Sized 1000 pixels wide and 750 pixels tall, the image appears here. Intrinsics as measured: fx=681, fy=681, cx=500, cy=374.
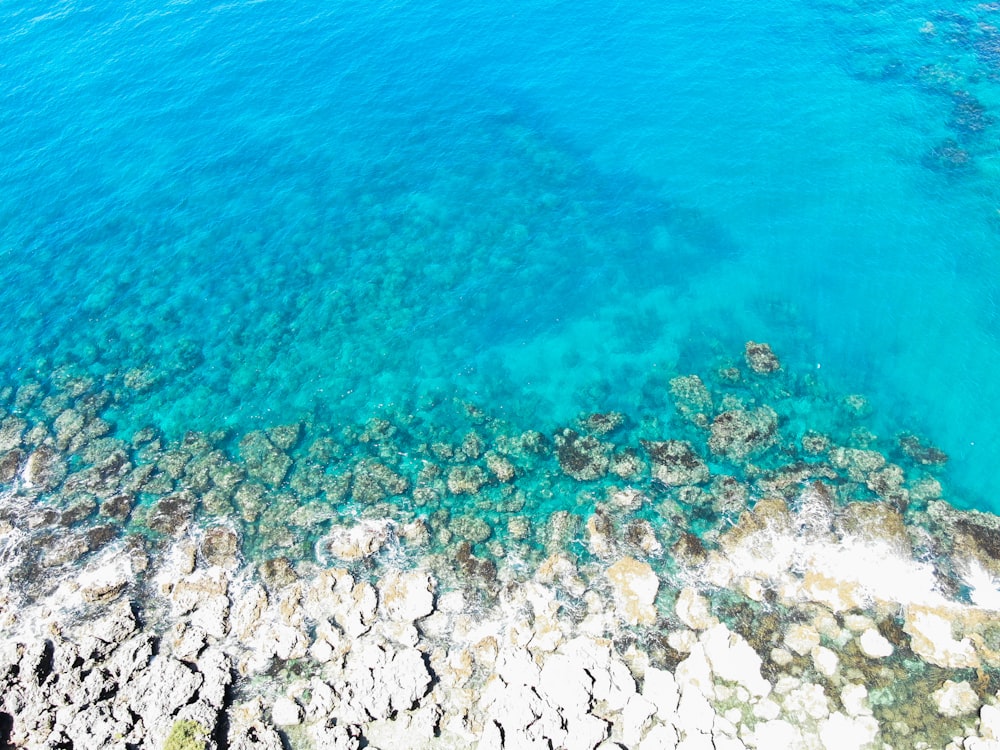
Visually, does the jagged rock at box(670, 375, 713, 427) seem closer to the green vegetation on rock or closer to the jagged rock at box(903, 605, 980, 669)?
the jagged rock at box(903, 605, 980, 669)

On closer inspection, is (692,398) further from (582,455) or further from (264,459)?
(264,459)

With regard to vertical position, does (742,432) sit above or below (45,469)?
below

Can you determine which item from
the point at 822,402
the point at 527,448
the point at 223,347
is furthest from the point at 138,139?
the point at 822,402

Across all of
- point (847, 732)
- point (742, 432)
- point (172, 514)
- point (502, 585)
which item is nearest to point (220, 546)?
point (172, 514)

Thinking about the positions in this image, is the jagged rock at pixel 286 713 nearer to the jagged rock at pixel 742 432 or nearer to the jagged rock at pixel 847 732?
the jagged rock at pixel 847 732

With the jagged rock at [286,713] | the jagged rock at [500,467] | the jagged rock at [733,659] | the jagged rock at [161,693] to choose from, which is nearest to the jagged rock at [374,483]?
the jagged rock at [500,467]
